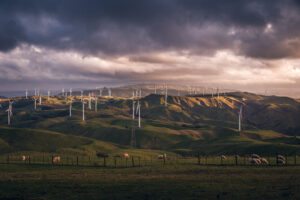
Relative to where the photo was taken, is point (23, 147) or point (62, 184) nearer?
point (62, 184)

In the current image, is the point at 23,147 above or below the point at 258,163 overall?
below

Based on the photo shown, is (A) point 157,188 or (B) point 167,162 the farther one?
(B) point 167,162

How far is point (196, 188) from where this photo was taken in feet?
142

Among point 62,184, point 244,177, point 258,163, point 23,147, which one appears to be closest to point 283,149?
point 258,163

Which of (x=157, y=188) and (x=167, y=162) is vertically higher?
(x=157, y=188)

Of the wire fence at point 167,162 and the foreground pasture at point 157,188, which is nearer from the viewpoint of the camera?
the foreground pasture at point 157,188

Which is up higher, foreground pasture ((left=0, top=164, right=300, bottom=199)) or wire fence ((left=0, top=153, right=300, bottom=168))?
foreground pasture ((left=0, top=164, right=300, bottom=199))

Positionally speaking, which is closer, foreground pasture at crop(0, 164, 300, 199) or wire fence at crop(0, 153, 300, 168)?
foreground pasture at crop(0, 164, 300, 199)

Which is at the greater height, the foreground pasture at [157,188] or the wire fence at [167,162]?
the foreground pasture at [157,188]

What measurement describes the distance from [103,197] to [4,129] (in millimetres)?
175239

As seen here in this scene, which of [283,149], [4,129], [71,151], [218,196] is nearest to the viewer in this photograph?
[218,196]

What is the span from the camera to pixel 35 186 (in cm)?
4656

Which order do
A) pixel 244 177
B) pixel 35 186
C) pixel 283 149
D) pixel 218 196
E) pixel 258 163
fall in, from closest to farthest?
pixel 218 196 < pixel 35 186 < pixel 244 177 < pixel 258 163 < pixel 283 149

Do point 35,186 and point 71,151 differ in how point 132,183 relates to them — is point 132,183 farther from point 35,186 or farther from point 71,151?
point 71,151
